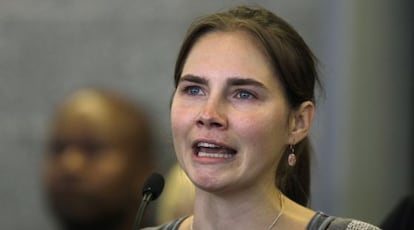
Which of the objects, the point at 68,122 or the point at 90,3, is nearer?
the point at 68,122

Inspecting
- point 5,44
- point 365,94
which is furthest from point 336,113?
point 5,44

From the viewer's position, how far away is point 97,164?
5371mm

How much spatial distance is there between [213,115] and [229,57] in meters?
0.19

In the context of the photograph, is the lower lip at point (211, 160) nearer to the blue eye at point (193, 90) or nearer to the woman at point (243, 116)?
the woman at point (243, 116)

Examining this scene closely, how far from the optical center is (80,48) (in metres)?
6.38

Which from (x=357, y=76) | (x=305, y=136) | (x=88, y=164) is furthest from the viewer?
(x=357, y=76)

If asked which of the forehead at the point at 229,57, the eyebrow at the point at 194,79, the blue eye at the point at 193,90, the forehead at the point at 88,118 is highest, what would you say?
the forehead at the point at 229,57

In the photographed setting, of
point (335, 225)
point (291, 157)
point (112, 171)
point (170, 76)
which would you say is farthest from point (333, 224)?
point (170, 76)

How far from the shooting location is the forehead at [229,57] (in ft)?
9.91

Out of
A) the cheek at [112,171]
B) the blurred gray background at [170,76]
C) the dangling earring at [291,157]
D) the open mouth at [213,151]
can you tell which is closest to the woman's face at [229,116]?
the open mouth at [213,151]

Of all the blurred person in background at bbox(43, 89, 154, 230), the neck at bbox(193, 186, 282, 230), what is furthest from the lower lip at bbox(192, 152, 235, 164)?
the blurred person in background at bbox(43, 89, 154, 230)

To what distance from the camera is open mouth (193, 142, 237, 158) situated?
295 cm

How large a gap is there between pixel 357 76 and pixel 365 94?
11 centimetres

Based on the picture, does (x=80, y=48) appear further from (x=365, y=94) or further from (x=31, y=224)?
(x=365, y=94)
